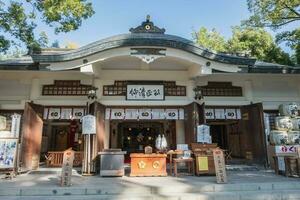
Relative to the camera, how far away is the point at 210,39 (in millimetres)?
28281

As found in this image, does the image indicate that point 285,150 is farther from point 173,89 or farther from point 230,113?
point 173,89

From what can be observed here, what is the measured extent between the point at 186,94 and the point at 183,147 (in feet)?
8.72

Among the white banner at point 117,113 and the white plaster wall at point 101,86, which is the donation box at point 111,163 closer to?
the white banner at point 117,113

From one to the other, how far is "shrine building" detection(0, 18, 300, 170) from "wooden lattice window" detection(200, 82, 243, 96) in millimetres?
47

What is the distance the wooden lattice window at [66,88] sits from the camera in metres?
11.0

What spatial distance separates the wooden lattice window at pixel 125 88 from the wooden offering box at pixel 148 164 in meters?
3.08

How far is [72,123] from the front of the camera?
16469mm

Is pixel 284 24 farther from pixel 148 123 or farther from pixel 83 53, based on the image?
pixel 83 53

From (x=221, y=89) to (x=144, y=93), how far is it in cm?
374

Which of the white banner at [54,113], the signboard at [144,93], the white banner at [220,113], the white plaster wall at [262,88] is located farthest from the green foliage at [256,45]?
the white banner at [54,113]

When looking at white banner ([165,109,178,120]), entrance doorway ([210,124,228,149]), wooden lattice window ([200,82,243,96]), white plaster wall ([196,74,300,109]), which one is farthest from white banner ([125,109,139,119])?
entrance doorway ([210,124,228,149])

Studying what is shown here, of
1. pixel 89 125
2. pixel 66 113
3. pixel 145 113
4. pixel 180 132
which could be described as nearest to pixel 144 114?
pixel 145 113

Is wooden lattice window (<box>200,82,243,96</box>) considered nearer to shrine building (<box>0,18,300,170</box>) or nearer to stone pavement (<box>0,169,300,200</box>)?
shrine building (<box>0,18,300,170</box>)

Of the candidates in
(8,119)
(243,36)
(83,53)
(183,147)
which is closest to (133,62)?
(83,53)
